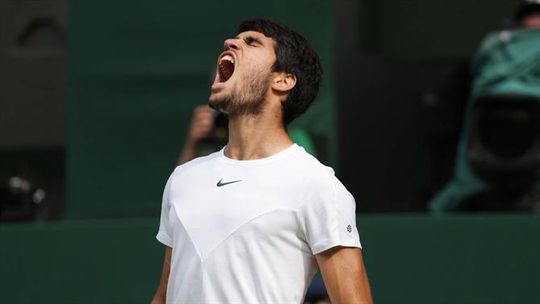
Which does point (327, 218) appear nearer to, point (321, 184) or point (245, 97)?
point (321, 184)

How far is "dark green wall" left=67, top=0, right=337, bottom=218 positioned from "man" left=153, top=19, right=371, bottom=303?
2642mm

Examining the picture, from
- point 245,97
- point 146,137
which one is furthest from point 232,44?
point 146,137

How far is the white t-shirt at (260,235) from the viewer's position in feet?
9.91

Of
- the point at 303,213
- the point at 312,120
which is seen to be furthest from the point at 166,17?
the point at 303,213

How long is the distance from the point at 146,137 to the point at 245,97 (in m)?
2.85

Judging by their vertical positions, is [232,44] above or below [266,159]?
above

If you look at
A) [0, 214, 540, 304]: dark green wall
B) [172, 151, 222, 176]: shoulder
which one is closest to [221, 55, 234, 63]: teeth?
[172, 151, 222, 176]: shoulder

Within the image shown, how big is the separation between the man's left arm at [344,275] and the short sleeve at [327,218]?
3 centimetres

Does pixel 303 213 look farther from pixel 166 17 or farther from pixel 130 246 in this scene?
pixel 166 17

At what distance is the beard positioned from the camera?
10.6 ft

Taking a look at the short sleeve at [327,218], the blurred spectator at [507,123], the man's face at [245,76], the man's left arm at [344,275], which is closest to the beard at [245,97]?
the man's face at [245,76]

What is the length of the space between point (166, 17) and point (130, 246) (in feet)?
4.00

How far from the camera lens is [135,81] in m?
6.05

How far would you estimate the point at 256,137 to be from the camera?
3.27 meters
